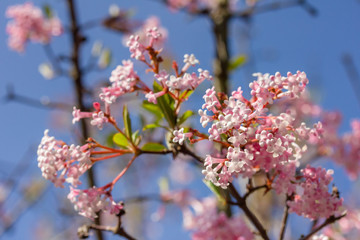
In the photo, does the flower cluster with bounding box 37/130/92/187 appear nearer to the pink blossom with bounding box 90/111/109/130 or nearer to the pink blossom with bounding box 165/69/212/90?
the pink blossom with bounding box 90/111/109/130

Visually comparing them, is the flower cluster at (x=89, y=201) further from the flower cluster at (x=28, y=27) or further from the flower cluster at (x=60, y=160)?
the flower cluster at (x=28, y=27)

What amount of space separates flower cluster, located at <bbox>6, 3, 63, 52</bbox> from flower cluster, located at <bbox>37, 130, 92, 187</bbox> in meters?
2.59

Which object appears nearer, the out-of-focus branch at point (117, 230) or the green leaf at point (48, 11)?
the out-of-focus branch at point (117, 230)

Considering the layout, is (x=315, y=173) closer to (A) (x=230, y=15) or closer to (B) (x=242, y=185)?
(B) (x=242, y=185)

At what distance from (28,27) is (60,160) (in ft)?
9.41

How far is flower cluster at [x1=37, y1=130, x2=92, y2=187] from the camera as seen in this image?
1055 mm

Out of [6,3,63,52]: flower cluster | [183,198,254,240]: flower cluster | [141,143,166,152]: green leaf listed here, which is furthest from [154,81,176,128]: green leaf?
[6,3,63,52]: flower cluster

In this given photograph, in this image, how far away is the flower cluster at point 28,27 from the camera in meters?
3.45

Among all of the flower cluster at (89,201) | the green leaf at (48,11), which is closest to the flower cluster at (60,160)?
the flower cluster at (89,201)

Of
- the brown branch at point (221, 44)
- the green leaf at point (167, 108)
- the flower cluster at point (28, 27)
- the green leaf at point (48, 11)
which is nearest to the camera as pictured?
the green leaf at point (167, 108)

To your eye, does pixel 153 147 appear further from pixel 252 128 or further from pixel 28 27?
pixel 28 27

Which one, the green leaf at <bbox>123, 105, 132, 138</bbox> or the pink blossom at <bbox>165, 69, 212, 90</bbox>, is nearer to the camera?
the pink blossom at <bbox>165, 69, 212, 90</bbox>

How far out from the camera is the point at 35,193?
3723 millimetres

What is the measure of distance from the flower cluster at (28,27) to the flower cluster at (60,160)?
2590mm
